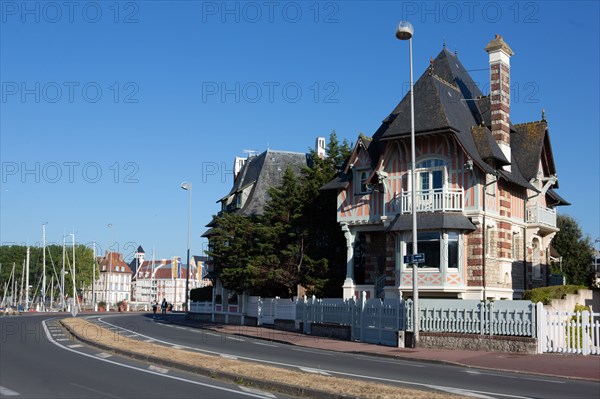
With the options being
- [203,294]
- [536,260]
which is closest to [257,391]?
[536,260]

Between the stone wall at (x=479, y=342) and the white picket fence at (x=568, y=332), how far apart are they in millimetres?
476

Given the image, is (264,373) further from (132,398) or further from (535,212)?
(535,212)

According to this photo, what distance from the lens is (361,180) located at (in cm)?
3691

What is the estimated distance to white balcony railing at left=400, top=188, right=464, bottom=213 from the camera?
31656 millimetres

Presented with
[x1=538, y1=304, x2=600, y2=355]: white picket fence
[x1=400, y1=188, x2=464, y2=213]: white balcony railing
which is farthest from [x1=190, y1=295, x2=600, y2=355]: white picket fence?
[x1=400, y1=188, x2=464, y2=213]: white balcony railing

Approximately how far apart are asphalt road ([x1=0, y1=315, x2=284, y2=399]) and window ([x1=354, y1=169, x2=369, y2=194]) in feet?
63.9

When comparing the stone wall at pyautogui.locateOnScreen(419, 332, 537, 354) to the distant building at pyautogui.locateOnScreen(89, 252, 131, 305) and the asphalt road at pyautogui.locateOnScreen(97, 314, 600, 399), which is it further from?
the distant building at pyautogui.locateOnScreen(89, 252, 131, 305)

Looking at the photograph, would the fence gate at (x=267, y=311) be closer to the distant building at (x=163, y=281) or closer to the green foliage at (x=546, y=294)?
the green foliage at (x=546, y=294)

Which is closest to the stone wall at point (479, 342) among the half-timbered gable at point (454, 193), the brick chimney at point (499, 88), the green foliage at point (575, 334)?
the green foliage at point (575, 334)

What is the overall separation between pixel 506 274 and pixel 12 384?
83.9 feet

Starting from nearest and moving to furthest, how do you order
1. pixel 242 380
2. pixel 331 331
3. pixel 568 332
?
pixel 242 380
pixel 568 332
pixel 331 331

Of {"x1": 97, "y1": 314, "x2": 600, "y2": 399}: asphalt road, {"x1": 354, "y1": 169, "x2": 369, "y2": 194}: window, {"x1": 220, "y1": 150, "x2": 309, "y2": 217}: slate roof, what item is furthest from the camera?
{"x1": 220, "y1": 150, "x2": 309, "y2": 217}: slate roof

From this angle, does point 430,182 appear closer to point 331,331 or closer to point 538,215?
point 538,215

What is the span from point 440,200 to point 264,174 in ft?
72.9
